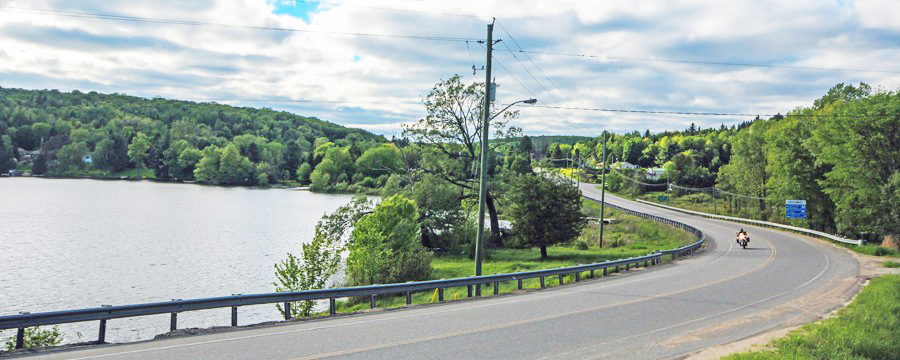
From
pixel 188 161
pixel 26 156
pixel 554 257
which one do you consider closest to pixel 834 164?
pixel 554 257

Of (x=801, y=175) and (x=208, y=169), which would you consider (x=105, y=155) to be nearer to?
(x=208, y=169)

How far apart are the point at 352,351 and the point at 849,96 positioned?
232ft

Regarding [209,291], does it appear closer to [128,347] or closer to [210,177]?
[128,347]

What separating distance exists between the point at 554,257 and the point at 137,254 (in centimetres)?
3156

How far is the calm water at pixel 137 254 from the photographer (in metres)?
32.0

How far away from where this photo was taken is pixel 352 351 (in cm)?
1148

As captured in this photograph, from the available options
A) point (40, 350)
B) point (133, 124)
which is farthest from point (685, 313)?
point (133, 124)

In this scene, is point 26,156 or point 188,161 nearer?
point 188,161

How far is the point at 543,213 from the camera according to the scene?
45.0m

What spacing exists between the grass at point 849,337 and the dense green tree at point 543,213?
87.8 ft

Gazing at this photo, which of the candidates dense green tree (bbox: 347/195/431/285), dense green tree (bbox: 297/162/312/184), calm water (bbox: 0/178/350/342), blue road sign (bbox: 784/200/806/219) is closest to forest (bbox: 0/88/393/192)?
dense green tree (bbox: 297/162/312/184)

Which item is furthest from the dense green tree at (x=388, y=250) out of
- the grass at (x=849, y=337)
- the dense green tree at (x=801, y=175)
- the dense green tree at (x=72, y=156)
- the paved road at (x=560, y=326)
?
the dense green tree at (x=72, y=156)

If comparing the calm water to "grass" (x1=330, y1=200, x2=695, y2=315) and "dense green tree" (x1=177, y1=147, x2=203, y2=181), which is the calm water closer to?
"grass" (x1=330, y1=200, x2=695, y2=315)

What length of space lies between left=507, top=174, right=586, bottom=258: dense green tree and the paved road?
62.0 feet
